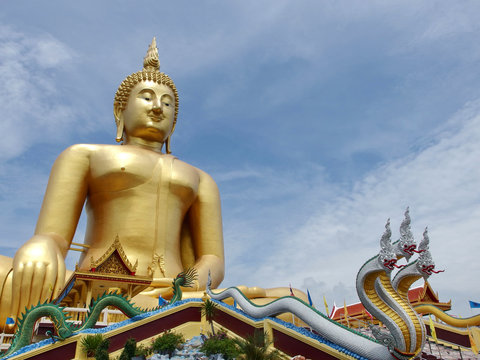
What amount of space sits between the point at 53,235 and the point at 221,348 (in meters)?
6.57

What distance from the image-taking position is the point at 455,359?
794cm

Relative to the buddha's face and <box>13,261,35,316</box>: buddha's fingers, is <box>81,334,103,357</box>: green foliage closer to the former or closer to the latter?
<box>13,261,35,316</box>: buddha's fingers

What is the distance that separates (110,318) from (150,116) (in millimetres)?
7023

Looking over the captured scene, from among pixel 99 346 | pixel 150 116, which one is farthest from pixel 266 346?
pixel 150 116

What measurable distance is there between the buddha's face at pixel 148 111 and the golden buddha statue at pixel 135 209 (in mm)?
32

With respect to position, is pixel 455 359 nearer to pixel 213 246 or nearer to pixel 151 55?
pixel 213 246

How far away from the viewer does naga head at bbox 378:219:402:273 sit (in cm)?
603

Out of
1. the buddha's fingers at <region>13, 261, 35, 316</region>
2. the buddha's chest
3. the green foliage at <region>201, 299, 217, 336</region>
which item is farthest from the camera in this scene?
the buddha's chest

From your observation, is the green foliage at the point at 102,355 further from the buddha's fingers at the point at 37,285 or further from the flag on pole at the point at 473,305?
the flag on pole at the point at 473,305

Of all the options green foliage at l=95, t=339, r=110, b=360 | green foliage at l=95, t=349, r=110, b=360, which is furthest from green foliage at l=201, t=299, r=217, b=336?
green foliage at l=95, t=349, r=110, b=360

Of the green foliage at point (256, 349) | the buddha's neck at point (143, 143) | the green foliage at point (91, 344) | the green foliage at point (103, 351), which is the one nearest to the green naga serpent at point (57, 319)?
the green foliage at point (91, 344)

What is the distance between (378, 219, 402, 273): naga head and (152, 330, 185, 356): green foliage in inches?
134

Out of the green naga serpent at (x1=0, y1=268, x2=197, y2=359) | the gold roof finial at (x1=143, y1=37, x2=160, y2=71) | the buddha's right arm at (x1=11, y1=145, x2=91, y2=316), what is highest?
the gold roof finial at (x1=143, y1=37, x2=160, y2=71)

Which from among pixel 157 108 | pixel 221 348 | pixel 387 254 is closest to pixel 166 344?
pixel 221 348
